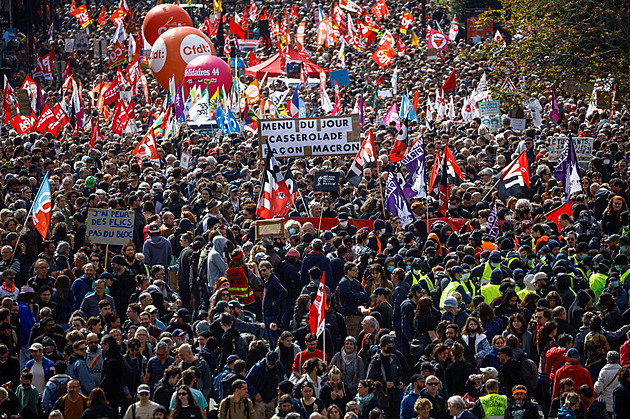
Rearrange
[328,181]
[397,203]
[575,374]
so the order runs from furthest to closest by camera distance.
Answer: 1. [328,181]
2. [397,203]
3. [575,374]

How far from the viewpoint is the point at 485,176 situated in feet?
59.4

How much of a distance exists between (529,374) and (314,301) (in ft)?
8.73

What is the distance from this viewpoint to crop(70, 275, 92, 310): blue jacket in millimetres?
12922

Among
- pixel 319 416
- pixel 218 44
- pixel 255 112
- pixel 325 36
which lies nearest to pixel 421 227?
pixel 319 416

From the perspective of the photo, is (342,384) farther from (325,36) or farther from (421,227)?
(325,36)

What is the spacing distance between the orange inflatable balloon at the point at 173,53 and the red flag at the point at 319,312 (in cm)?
2361

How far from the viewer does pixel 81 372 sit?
35.9ft

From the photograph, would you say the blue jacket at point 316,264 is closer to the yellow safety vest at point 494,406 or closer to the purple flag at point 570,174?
the yellow safety vest at point 494,406

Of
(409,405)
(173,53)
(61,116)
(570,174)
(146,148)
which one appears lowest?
(409,405)

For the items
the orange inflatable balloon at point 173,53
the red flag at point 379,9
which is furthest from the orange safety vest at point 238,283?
the red flag at point 379,9

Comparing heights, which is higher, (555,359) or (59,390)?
Answer: (555,359)

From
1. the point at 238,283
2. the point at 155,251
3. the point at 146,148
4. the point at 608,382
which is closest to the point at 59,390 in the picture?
the point at 238,283

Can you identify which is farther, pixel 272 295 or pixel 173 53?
pixel 173 53

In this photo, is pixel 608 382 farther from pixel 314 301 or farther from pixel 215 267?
pixel 215 267
